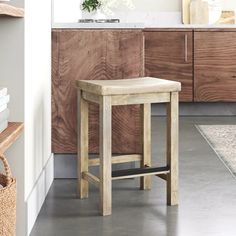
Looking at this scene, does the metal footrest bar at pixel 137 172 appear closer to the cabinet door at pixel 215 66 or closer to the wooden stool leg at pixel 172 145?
the wooden stool leg at pixel 172 145

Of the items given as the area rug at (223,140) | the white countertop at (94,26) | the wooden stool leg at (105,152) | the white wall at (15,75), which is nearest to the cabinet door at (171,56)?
the area rug at (223,140)

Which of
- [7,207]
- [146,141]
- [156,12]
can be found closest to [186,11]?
[156,12]

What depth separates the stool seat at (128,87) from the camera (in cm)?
283

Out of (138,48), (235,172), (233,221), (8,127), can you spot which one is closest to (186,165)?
(235,172)

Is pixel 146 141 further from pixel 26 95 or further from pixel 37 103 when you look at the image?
pixel 26 95

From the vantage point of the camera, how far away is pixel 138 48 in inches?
138

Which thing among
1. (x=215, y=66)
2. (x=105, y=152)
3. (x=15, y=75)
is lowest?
(x=105, y=152)

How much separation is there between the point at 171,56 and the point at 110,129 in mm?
3550

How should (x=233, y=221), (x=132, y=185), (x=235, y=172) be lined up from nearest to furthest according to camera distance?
(x=233, y=221)
(x=132, y=185)
(x=235, y=172)

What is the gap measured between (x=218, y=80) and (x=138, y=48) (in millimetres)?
2950

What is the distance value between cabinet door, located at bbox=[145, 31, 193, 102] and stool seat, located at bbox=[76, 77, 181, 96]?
10.5 feet

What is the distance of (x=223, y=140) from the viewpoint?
16.2ft

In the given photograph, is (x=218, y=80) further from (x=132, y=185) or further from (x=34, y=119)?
(x=34, y=119)

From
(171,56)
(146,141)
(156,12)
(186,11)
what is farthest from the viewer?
(156,12)
